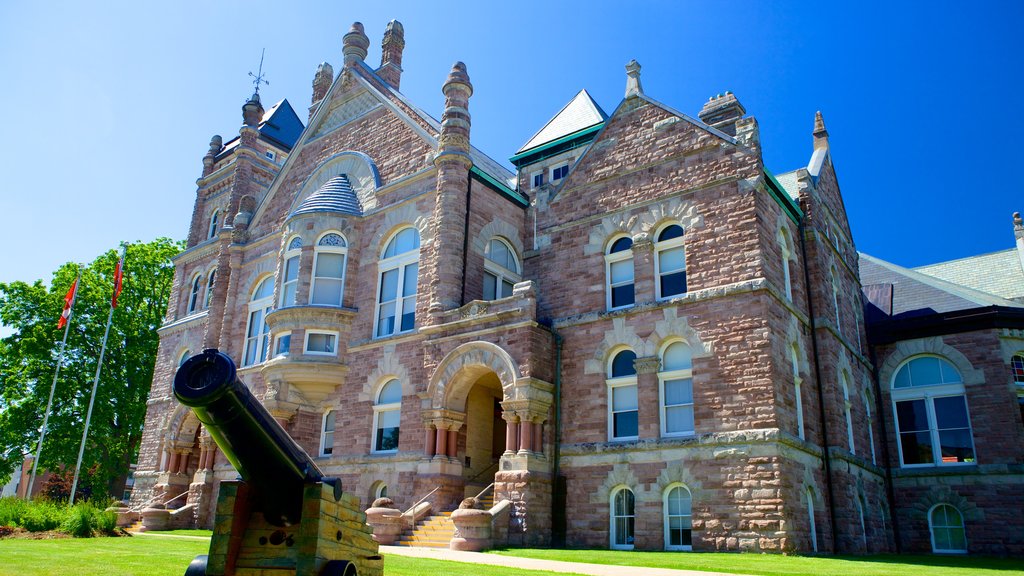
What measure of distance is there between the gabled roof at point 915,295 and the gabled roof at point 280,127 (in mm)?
27067

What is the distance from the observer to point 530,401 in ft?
58.5

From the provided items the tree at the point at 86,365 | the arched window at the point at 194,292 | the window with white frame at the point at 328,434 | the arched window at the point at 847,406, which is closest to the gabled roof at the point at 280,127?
the arched window at the point at 194,292

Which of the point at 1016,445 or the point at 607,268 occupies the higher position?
the point at 607,268

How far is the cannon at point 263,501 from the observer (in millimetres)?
6344

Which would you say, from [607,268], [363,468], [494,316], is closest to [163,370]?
[363,468]

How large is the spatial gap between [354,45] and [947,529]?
84.2 feet

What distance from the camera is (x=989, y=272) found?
28188 mm

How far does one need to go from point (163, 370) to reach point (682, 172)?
25.2 metres

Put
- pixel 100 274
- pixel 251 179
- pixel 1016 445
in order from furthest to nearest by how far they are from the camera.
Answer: pixel 100 274 < pixel 251 179 < pixel 1016 445

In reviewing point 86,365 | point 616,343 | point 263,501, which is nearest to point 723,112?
point 616,343

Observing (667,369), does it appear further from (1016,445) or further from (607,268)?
(1016,445)

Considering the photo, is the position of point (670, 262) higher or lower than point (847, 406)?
higher

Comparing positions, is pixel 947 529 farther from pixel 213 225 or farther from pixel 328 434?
→ pixel 213 225

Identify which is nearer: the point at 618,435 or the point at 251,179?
the point at 618,435
